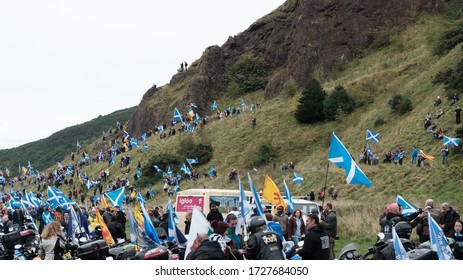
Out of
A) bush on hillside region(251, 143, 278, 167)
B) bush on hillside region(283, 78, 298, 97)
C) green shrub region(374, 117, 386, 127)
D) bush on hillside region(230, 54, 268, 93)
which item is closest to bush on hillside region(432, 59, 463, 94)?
green shrub region(374, 117, 386, 127)

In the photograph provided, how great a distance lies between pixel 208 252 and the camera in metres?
8.92

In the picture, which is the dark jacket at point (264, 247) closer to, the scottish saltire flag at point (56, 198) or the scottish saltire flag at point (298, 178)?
the scottish saltire flag at point (56, 198)

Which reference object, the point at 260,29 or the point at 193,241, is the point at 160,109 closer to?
the point at 260,29

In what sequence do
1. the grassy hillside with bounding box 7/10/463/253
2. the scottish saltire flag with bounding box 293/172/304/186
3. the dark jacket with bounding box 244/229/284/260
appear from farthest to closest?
the scottish saltire flag with bounding box 293/172/304/186, the grassy hillside with bounding box 7/10/463/253, the dark jacket with bounding box 244/229/284/260

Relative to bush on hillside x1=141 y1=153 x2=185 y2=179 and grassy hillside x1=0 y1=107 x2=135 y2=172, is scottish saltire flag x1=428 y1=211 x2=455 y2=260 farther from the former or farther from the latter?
grassy hillside x1=0 y1=107 x2=135 y2=172

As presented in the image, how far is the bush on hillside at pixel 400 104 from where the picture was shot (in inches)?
2046

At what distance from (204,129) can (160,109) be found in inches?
973

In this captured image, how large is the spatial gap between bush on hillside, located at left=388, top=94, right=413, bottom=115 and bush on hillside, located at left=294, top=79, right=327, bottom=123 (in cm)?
937

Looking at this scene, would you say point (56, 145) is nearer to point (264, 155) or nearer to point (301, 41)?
point (301, 41)

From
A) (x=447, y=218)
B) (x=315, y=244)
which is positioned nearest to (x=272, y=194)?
(x=447, y=218)

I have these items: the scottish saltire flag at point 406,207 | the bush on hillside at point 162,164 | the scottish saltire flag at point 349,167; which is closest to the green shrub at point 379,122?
the bush on hillside at point 162,164

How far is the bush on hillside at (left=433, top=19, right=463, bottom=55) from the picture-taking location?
59.0 m

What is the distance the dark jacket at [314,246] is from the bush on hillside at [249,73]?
257 ft
